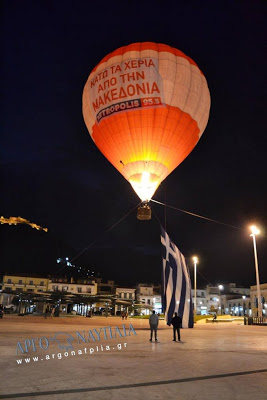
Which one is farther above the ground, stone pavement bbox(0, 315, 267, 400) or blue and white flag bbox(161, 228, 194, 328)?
blue and white flag bbox(161, 228, 194, 328)

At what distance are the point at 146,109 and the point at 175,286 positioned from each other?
11002 mm

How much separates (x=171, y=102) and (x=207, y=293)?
9962cm

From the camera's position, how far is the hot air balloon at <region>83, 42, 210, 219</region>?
2016 centimetres

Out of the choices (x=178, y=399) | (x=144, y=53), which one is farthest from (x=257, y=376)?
(x=144, y=53)

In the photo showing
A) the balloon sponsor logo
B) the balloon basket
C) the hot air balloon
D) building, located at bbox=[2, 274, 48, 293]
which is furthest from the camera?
building, located at bbox=[2, 274, 48, 293]

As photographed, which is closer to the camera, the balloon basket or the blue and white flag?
the blue and white flag

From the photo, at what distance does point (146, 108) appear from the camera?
2014 cm

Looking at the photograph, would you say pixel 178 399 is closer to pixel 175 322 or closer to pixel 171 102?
pixel 175 322

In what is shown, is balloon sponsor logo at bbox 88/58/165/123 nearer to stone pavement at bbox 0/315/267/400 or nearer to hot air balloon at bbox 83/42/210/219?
hot air balloon at bbox 83/42/210/219

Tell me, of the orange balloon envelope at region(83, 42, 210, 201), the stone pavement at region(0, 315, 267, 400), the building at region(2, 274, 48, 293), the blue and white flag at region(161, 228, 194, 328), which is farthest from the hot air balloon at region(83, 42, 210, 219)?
the building at region(2, 274, 48, 293)

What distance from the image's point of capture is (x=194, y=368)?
800 cm

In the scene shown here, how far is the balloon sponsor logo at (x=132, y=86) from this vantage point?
20047mm

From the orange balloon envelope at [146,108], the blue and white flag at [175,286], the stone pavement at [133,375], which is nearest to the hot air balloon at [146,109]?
the orange balloon envelope at [146,108]

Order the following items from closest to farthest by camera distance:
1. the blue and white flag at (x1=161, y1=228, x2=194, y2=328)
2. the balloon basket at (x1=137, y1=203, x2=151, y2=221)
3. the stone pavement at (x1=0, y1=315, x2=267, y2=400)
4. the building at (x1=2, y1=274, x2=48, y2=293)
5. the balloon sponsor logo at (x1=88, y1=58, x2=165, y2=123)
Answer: the stone pavement at (x1=0, y1=315, x2=267, y2=400) → the blue and white flag at (x1=161, y1=228, x2=194, y2=328) → the balloon sponsor logo at (x1=88, y1=58, x2=165, y2=123) → the balloon basket at (x1=137, y1=203, x2=151, y2=221) → the building at (x1=2, y1=274, x2=48, y2=293)
